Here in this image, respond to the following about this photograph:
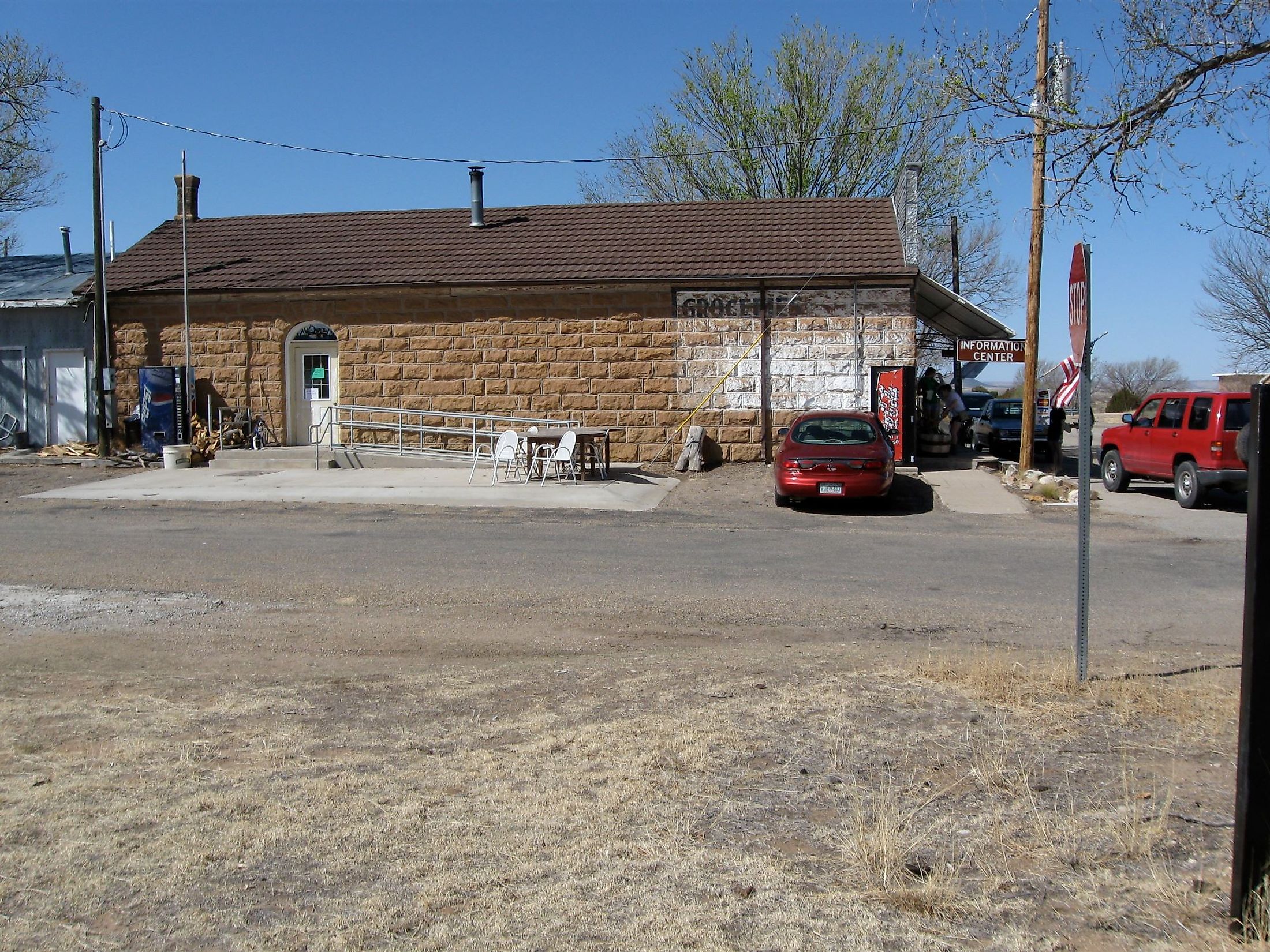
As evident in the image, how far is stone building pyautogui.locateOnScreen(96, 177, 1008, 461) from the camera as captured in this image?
824 inches

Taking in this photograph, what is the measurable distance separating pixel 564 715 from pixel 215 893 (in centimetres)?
232

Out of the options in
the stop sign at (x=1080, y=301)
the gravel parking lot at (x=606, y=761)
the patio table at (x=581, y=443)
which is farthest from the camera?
the patio table at (x=581, y=443)

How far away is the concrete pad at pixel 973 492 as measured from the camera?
16484 mm

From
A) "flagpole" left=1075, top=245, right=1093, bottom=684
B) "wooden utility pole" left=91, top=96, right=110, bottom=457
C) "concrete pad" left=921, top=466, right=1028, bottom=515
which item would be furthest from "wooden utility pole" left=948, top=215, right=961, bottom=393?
"flagpole" left=1075, top=245, right=1093, bottom=684

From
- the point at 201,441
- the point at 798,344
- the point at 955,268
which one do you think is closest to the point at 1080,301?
the point at 798,344

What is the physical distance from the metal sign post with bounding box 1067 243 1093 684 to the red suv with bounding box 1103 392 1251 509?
34.0 feet

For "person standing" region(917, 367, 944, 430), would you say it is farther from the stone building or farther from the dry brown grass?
the dry brown grass

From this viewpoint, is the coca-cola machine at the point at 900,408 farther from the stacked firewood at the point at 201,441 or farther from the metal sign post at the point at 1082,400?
the metal sign post at the point at 1082,400

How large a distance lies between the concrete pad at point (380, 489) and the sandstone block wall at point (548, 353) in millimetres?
1956

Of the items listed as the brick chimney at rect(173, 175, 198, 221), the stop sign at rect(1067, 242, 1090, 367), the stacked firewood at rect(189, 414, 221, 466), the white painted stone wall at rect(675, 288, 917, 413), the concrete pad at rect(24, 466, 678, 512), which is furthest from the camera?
the brick chimney at rect(173, 175, 198, 221)

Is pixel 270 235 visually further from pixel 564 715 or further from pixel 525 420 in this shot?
pixel 564 715

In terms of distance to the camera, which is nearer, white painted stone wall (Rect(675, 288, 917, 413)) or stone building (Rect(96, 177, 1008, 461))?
white painted stone wall (Rect(675, 288, 917, 413))

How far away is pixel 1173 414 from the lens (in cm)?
1734

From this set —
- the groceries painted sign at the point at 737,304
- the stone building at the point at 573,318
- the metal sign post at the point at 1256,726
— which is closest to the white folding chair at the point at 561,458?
the stone building at the point at 573,318
